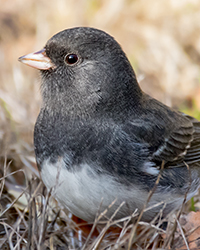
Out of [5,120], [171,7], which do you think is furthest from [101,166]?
[171,7]

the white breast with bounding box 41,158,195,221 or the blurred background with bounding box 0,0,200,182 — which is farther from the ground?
the blurred background with bounding box 0,0,200,182

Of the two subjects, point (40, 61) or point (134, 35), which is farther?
point (134, 35)

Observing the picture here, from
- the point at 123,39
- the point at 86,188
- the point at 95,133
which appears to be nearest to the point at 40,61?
the point at 95,133

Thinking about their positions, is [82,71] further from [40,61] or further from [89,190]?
[89,190]

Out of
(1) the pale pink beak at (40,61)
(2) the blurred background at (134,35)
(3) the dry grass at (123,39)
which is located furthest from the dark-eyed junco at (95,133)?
(2) the blurred background at (134,35)

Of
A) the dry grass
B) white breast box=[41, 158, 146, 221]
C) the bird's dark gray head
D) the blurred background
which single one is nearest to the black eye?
the bird's dark gray head

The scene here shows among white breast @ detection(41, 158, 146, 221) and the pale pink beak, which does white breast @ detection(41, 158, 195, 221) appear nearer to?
white breast @ detection(41, 158, 146, 221)

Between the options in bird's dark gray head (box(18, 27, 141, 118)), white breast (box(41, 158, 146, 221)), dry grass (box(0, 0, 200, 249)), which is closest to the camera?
white breast (box(41, 158, 146, 221))

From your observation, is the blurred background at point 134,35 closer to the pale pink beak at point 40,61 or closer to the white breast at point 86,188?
the pale pink beak at point 40,61
